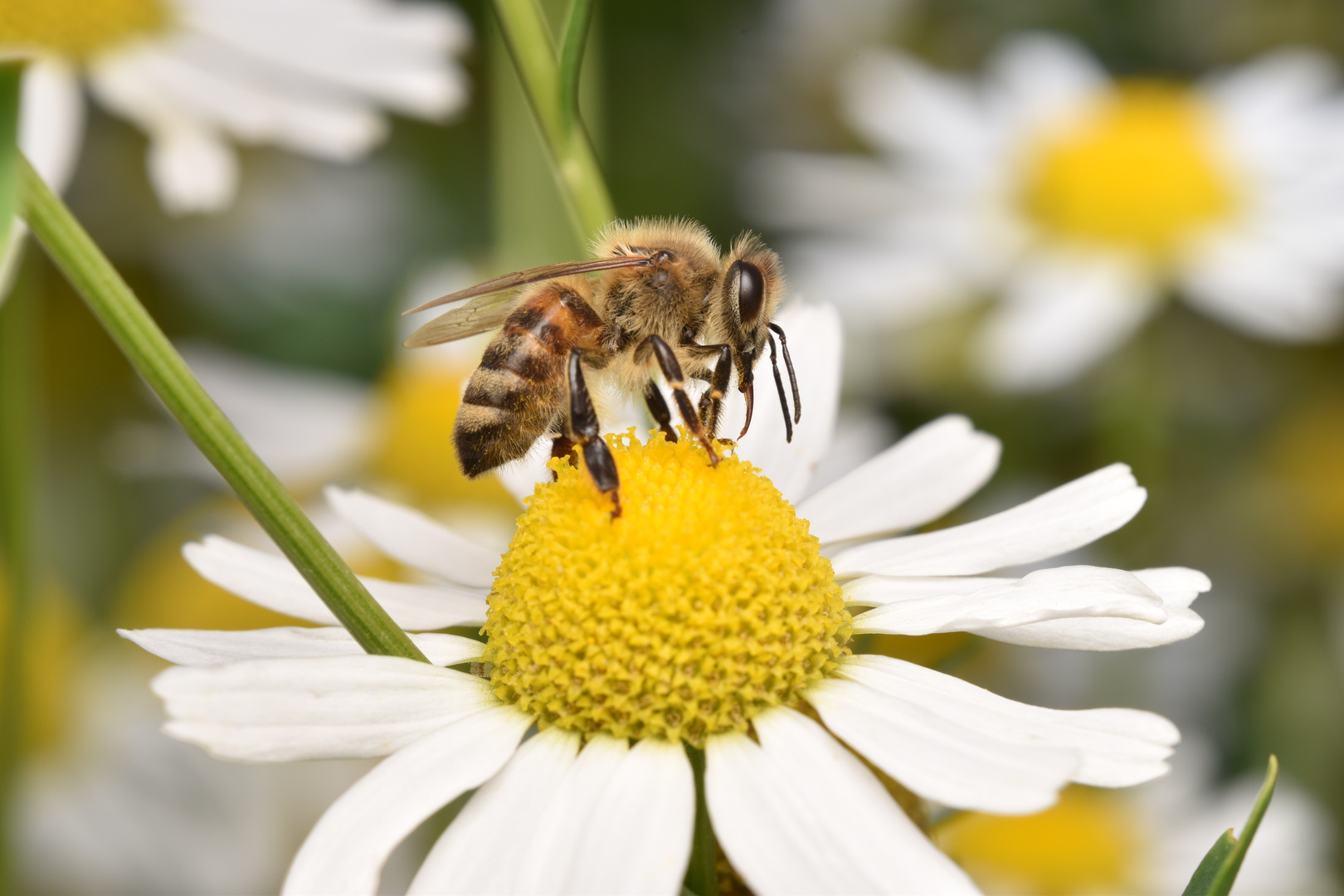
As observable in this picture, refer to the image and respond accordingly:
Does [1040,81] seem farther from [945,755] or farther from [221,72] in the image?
[945,755]

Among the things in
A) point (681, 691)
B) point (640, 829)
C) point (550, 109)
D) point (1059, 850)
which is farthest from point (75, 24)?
point (1059, 850)

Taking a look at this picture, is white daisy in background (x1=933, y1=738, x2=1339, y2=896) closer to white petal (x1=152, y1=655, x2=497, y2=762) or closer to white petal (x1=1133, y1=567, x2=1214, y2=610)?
white petal (x1=1133, y1=567, x2=1214, y2=610)

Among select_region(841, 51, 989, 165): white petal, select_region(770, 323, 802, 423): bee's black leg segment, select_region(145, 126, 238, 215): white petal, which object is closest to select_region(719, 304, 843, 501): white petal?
select_region(770, 323, 802, 423): bee's black leg segment

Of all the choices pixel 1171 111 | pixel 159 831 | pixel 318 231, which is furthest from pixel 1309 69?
pixel 159 831

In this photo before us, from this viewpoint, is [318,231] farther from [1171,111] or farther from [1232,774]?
[1232,774]

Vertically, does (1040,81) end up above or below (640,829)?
below

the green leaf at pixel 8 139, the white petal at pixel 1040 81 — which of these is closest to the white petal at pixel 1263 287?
the white petal at pixel 1040 81
